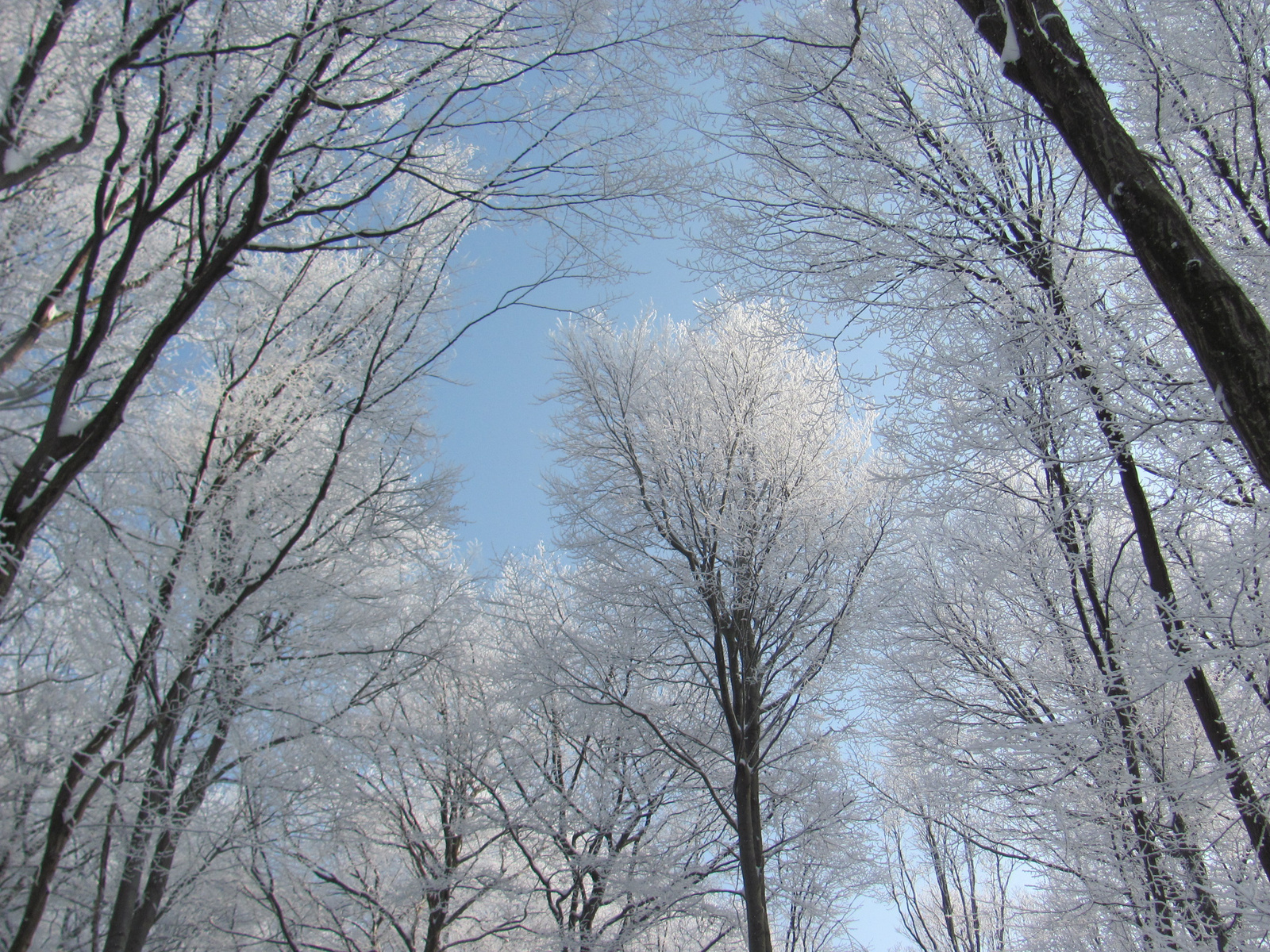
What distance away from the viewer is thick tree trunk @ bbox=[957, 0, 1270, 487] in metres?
1.64

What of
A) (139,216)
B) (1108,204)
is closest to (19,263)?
(139,216)

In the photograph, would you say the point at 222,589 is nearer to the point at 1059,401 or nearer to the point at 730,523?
the point at 730,523

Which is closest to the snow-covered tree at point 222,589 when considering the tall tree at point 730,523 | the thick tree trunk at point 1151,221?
the tall tree at point 730,523

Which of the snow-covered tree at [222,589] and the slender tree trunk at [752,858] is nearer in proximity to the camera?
the snow-covered tree at [222,589]

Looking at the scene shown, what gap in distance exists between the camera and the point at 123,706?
4090 mm

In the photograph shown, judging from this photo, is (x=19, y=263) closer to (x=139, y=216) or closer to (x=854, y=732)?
(x=139, y=216)

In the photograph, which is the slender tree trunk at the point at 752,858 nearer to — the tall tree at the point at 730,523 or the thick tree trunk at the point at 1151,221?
the tall tree at the point at 730,523

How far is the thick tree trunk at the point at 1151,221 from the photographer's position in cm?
164

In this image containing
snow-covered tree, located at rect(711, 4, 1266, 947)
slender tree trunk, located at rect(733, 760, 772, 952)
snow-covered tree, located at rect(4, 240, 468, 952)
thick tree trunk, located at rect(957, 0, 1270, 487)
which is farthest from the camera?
slender tree trunk, located at rect(733, 760, 772, 952)

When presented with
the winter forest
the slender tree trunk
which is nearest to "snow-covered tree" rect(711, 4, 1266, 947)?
the winter forest

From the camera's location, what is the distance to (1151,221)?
181cm

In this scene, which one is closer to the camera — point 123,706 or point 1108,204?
point 1108,204

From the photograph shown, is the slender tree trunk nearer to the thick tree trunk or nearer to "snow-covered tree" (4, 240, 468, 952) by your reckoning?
"snow-covered tree" (4, 240, 468, 952)

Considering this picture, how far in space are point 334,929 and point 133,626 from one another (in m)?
4.50
